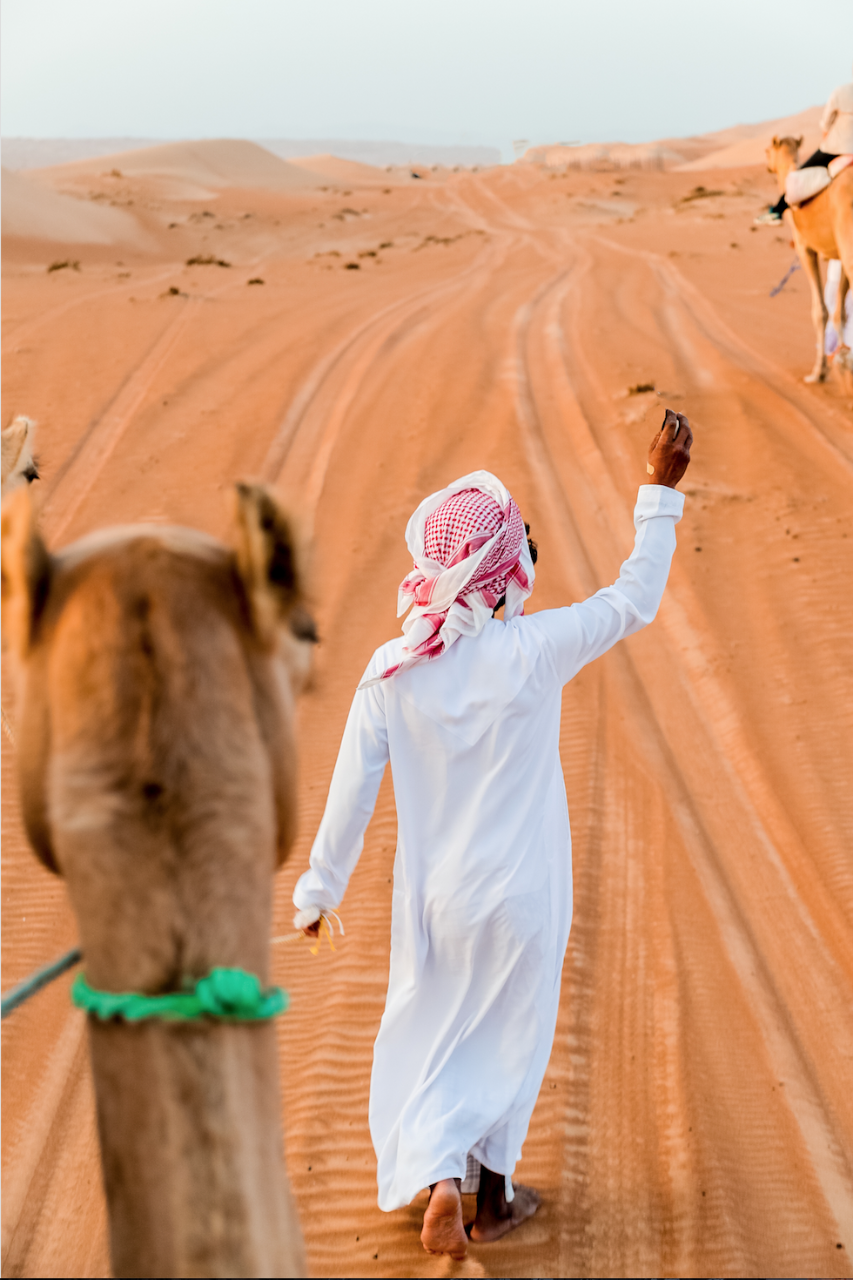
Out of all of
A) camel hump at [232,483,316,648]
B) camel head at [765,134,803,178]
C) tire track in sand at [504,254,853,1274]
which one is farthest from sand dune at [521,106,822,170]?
camel hump at [232,483,316,648]

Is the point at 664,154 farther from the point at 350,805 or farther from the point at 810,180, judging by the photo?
the point at 350,805

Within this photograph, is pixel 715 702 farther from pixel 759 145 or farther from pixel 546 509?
pixel 759 145

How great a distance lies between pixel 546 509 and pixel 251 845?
7.33m

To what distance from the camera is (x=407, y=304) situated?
15.1 metres

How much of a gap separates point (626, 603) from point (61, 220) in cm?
2669

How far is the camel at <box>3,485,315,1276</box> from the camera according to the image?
37.9 inches

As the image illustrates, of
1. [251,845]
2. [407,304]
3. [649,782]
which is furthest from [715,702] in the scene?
[407,304]

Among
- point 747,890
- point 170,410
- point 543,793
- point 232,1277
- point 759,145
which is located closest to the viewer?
point 232,1277

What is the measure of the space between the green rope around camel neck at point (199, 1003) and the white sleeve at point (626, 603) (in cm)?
186

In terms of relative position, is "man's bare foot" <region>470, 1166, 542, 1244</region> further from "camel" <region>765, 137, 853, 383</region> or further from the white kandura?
"camel" <region>765, 137, 853, 383</region>

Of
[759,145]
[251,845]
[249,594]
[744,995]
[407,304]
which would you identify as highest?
[759,145]

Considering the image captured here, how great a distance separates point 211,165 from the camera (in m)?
56.0

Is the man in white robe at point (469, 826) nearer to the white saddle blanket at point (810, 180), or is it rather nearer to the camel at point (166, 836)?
the camel at point (166, 836)

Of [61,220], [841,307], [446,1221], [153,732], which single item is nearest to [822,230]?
[841,307]
